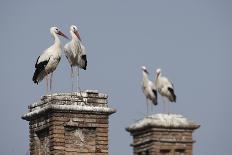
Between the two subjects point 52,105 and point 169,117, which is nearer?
point 169,117

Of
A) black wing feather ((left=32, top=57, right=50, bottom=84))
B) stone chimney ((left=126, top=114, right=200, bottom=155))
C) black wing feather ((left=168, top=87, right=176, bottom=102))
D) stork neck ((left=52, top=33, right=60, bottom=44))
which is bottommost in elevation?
stone chimney ((left=126, top=114, right=200, bottom=155))

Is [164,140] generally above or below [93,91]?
below

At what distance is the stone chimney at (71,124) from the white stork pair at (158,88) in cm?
487

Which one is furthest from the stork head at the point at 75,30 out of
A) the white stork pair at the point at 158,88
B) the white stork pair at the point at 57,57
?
the white stork pair at the point at 158,88

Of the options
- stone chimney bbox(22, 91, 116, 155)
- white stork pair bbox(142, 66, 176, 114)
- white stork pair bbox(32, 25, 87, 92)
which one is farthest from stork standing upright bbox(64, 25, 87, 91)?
white stork pair bbox(142, 66, 176, 114)

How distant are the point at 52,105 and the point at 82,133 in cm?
144

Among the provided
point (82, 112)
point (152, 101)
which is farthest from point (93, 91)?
point (152, 101)

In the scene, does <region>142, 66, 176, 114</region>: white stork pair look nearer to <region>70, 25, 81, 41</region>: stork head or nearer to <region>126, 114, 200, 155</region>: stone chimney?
<region>126, 114, 200, 155</region>: stone chimney

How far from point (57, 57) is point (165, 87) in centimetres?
715

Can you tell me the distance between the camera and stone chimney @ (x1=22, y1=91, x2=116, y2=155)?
46.2 metres

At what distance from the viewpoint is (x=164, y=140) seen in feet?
133

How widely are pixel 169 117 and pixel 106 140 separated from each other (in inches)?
249

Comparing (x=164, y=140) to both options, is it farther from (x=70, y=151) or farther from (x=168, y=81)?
(x=70, y=151)

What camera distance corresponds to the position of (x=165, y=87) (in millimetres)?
41750
